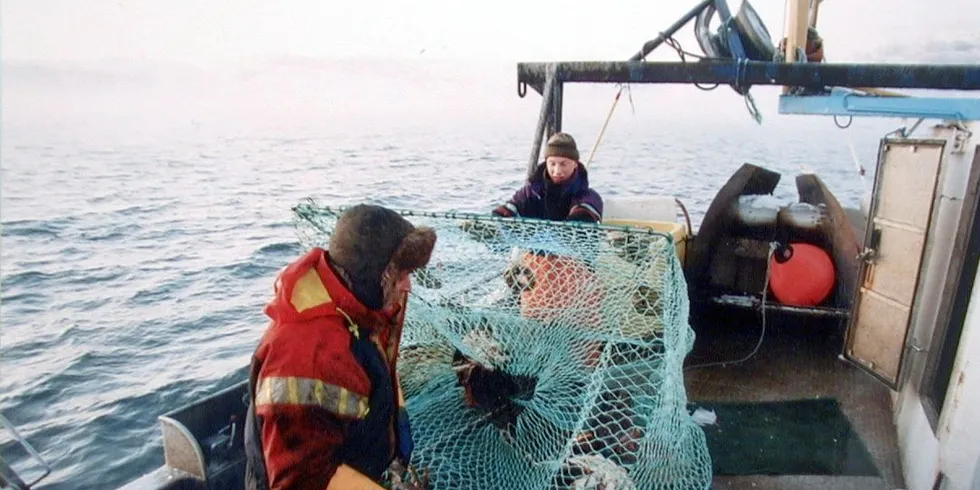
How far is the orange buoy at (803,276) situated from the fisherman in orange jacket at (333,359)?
4.82 meters

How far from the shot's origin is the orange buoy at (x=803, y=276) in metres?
5.84

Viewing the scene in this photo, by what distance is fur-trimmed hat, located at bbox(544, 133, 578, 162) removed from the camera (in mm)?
4184

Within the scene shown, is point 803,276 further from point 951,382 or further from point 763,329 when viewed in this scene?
point 951,382

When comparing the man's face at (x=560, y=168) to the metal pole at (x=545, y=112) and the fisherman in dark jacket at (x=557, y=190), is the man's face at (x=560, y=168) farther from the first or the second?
the metal pole at (x=545, y=112)

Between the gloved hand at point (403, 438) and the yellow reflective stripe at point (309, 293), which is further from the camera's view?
the gloved hand at point (403, 438)

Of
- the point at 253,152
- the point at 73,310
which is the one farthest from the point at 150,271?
the point at 253,152

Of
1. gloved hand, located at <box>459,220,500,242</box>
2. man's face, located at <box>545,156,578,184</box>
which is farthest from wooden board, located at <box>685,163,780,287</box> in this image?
gloved hand, located at <box>459,220,500,242</box>

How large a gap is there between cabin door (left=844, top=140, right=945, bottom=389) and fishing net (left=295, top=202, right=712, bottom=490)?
A: 1937 millimetres

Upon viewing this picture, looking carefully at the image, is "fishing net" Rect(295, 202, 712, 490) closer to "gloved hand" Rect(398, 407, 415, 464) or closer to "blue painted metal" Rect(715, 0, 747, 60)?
"gloved hand" Rect(398, 407, 415, 464)

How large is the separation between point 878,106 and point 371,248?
4.13 metres

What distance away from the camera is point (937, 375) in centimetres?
368

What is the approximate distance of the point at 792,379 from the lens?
5.15 meters

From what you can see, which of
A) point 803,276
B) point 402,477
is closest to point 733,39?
point 803,276

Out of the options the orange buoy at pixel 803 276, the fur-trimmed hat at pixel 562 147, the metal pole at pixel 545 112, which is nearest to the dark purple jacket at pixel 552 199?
the fur-trimmed hat at pixel 562 147
